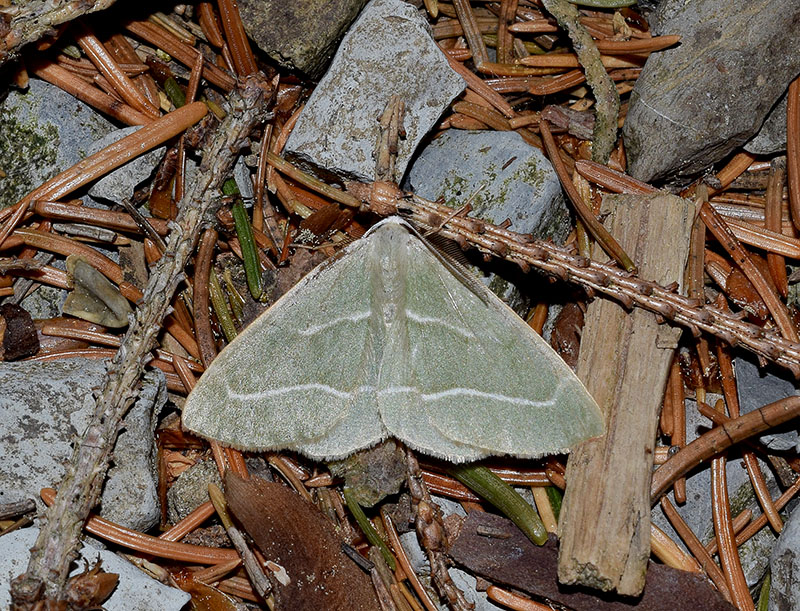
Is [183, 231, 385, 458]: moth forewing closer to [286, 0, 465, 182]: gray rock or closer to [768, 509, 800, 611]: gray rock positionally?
[286, 0, 465, 182]: gray rock

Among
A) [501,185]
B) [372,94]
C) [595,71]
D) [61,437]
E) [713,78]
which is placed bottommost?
[61,437]

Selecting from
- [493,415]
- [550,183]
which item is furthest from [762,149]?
[493,415]

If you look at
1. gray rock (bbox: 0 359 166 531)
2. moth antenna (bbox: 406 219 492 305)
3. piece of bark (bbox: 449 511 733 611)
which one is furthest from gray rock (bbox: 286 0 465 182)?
piece of bark (bbox: 449 511 733 611)

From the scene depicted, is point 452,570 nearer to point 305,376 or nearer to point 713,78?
point 305,376

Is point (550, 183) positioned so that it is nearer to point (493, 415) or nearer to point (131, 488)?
point (493, 415)

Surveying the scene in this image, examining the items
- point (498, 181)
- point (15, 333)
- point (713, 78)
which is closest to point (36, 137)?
point (15, 333)

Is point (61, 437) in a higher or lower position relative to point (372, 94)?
lower
